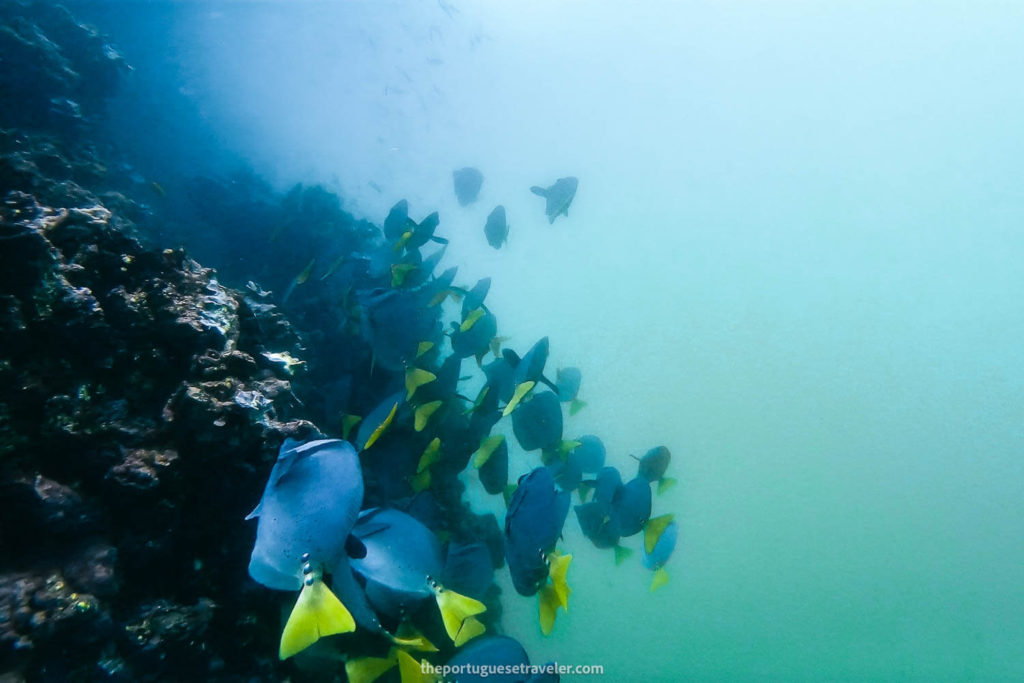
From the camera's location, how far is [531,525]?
2.10 m

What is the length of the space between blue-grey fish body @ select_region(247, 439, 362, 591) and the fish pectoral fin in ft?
0.23

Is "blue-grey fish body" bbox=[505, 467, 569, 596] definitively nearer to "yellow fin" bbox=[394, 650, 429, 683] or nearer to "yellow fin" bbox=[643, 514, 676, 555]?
"yellow fin" bbox=[394, 650, 429, 683]

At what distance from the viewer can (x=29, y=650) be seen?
1.78 metres

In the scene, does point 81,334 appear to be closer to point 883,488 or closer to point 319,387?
point 319,387

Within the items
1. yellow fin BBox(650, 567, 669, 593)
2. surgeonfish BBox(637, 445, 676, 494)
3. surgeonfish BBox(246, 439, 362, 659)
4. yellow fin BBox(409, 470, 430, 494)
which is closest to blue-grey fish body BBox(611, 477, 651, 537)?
surgeonfish BBox(637, 445, 676, 494)

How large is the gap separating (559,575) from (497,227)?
3792 millimetres

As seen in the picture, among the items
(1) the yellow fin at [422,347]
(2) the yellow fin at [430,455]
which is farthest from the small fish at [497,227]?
(2) the yellow fin at [430,455]

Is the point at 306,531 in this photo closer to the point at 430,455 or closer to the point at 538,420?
the point at 430,455

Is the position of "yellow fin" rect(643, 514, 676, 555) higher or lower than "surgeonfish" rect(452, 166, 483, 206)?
lower

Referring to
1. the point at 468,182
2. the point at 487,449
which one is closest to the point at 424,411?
the point at 487,449

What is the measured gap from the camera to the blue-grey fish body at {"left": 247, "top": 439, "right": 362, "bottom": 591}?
1508 mm

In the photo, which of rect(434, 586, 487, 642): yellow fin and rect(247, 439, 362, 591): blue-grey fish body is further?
rect(434, 586, 487, 642): yellow fin

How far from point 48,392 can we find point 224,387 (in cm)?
72

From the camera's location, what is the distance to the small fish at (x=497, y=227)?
202 inches
